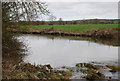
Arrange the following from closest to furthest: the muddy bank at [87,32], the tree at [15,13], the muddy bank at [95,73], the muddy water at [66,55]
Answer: the muddy bank at [95,73] → the tree at [15,13] → the muddy water at [66,55] → the muddy bank at [87,32]

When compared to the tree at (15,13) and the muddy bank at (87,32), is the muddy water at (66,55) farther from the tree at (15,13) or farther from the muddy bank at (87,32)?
the muddy bank at (87,32)

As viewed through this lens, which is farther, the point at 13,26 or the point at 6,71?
the point at 13,26

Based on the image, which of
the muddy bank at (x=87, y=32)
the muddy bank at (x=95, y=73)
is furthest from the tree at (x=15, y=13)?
the muddy bank at (x=87, y=32)

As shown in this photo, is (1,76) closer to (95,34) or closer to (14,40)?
(14,40)

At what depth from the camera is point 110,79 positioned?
33.7 ft

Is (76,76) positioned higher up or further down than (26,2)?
further down

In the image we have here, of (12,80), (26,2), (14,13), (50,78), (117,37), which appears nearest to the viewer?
(12,80)

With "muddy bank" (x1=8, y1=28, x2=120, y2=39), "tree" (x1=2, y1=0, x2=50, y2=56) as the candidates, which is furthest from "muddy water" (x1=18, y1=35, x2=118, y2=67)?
"muddy bank" (x1=8, y1=28, x2=120, y2=39)

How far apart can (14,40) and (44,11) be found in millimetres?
3011

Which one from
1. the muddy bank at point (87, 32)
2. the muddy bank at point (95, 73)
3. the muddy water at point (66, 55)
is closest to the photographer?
the muddy bank at point (95, 73)

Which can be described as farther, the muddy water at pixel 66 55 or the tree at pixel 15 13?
the muddy water at pixel 66 55

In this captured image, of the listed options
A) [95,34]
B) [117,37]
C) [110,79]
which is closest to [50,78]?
[110,79]

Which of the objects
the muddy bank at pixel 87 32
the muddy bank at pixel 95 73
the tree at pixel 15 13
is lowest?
the muddy bank at pixel 87 32

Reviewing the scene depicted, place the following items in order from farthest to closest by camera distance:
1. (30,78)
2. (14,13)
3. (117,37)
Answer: (117,37) → (14,13) → (30,78)
